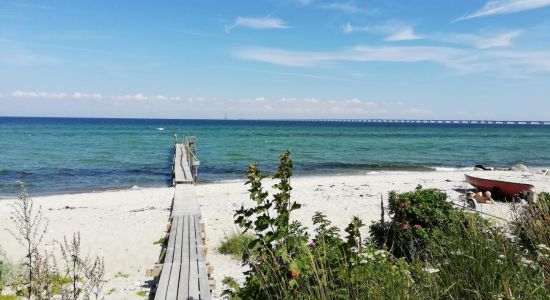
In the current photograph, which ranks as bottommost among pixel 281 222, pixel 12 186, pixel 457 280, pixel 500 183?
pixel 12 186

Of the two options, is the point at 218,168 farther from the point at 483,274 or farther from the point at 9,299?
the point at 483,274

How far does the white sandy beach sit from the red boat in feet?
2.42

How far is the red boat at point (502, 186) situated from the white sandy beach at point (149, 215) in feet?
2.42

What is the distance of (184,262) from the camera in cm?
738

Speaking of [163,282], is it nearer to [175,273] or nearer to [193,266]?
[175,273]

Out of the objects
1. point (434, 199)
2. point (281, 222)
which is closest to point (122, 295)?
point (281, 222)

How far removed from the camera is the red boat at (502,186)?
14923 millimetres

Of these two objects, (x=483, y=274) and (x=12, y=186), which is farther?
(x=12, y=186)

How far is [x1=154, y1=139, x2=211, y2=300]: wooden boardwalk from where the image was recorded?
20.0 ft

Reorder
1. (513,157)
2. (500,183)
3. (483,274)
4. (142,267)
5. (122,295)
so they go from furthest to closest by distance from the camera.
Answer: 1. (513,157)
2. (500,183)
3. (142,267)
4. (122,295)
5. (483,274)

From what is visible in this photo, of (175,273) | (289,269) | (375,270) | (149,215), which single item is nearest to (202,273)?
(175,273)

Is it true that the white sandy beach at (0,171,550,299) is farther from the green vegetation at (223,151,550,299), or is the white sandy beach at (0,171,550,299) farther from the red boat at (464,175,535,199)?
the green vegetation at (223,151,550,299)

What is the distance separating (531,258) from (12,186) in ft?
77.3

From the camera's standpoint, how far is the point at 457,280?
3213 millimetres
